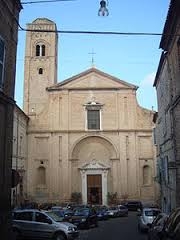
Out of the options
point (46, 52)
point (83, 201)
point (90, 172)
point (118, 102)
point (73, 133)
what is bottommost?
point (83, 201)

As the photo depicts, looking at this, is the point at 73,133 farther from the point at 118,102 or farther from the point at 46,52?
the point at 46,52

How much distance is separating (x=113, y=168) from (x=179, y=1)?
31.5m

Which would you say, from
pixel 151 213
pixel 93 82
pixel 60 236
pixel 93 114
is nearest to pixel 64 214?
pixel 151 213

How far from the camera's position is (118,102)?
152 feet

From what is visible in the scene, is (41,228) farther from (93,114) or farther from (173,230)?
(93,114)

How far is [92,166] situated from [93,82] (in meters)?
10.0

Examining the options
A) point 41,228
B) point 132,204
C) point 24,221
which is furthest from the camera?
point 132,204

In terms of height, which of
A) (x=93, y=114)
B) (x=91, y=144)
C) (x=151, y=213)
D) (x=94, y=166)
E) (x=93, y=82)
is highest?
(x=93, y=82)

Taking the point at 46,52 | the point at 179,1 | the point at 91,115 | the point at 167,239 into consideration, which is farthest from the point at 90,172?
the point at 167,239

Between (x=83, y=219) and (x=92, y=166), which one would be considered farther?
(x=92, y=166)

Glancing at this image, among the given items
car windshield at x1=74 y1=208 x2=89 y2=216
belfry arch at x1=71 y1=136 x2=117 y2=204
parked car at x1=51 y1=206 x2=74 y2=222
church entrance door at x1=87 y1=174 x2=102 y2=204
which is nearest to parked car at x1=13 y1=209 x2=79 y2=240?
parked car at x1=51 y1=206 x2=74 y2=222

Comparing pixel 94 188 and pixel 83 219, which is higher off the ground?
pixel 94 188

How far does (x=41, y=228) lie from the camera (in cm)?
1684

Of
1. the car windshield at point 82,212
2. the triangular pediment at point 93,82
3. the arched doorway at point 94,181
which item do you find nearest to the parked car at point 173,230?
the car windshield at point 82,212
